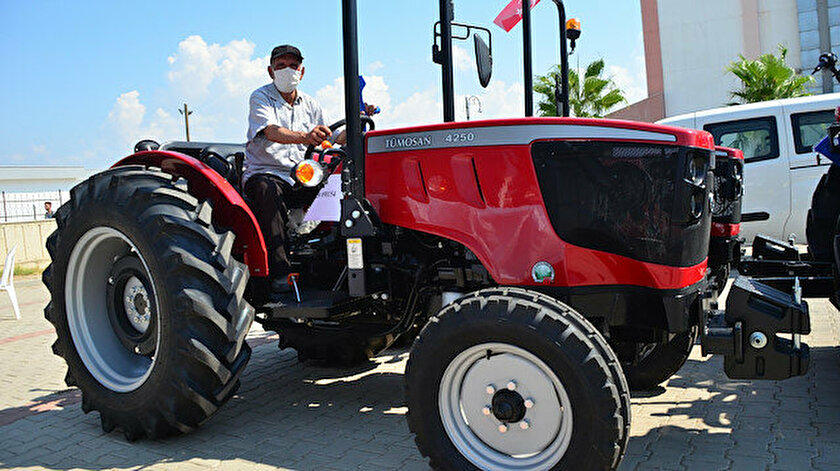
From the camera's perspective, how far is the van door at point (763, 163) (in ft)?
26.8

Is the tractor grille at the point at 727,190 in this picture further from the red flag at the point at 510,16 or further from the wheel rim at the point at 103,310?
the wheel rim at the point at 103,310

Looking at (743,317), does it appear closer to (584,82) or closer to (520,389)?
(520,389)

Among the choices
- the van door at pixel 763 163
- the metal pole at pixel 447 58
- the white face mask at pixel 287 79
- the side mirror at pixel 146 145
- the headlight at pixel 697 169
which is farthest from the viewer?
the van door at pixel 763 163

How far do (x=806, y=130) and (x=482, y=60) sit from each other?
6.39m

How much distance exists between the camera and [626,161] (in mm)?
2826

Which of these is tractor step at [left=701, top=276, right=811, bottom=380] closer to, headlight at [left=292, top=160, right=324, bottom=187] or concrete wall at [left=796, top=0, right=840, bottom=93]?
headlight at [left=292, top=160, right=324, bottom=187]

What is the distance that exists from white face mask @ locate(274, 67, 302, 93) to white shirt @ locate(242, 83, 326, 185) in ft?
0.17

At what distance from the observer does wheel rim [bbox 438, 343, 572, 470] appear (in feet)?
8.48

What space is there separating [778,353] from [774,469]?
51 cm

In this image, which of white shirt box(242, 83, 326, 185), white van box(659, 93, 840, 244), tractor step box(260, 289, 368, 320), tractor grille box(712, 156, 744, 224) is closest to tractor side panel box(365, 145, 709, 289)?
Answer: tractor step box(260, 289, 368, 320)

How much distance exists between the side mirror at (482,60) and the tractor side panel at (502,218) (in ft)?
1.55

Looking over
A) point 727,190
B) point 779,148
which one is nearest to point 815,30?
point 779,148

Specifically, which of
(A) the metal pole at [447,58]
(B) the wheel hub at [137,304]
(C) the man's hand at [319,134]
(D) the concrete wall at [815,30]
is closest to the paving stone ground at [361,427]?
(B) the wheel hub at [137,304]

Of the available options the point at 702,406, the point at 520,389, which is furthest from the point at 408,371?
the point at 702,406
